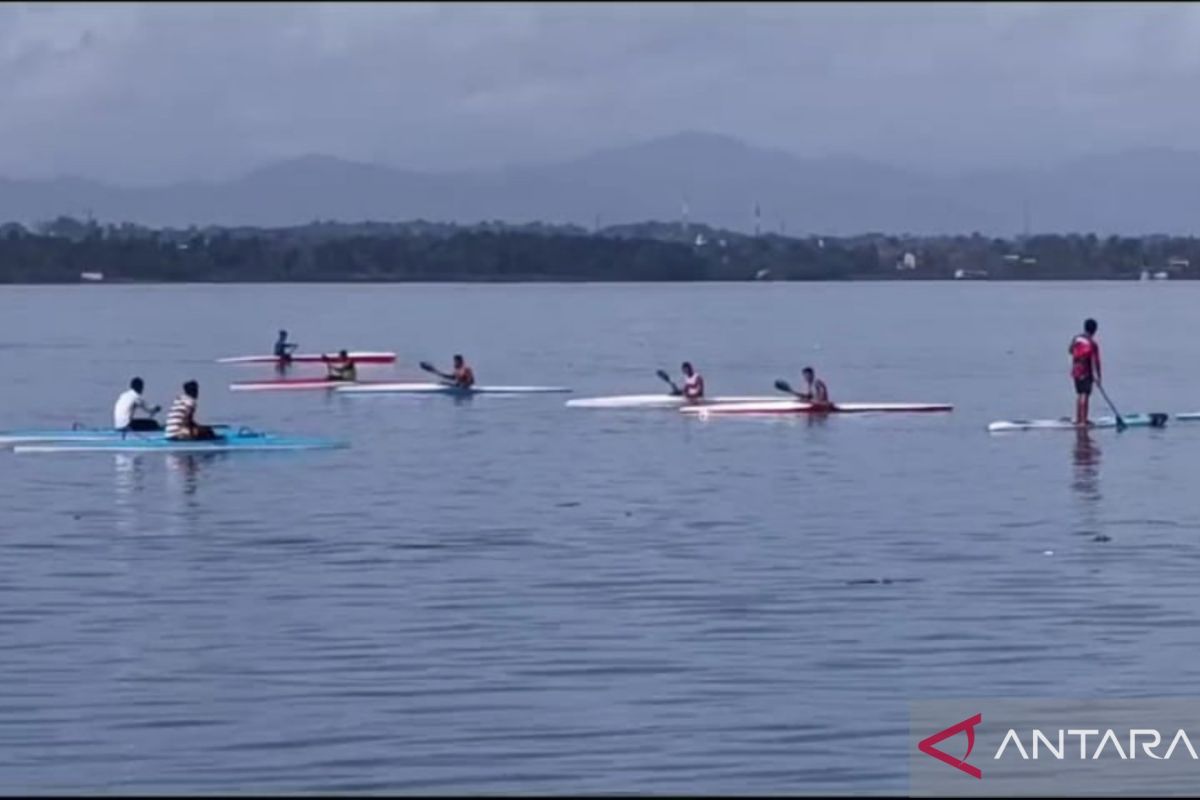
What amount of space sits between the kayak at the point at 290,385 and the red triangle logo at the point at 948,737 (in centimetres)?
4189

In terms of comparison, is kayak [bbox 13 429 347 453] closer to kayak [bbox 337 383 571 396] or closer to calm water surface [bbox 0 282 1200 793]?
calm water surface [bbox 0 282 1200 793]

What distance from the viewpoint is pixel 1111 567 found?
85.2 feet

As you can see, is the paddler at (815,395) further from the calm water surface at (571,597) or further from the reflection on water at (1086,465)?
the reflection on water at (1086,465)

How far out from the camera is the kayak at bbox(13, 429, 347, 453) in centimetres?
3716

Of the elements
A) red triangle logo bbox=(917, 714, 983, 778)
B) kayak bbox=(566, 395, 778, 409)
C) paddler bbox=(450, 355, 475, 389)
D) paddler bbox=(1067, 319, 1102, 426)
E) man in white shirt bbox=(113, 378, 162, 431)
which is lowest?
kayak bbox=(566, 395, 778, 409)

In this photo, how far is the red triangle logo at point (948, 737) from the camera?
16109 mm

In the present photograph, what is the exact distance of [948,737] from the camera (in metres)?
17.0

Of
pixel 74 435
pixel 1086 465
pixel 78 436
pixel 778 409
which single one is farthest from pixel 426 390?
pixel 1086 465

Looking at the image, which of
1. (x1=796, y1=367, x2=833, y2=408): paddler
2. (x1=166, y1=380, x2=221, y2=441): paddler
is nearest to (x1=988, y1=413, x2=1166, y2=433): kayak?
(x1=796, y1=367, x2=833, y2=408): paddler

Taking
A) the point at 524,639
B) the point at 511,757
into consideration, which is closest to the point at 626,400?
the point at 524,639

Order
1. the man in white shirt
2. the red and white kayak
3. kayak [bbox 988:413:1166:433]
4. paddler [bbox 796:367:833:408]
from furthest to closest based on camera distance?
the red and white kayak < paddler [bbox 796:367:833:408] < kayak [bbox 988:413:1166:433] < the man in white shirt

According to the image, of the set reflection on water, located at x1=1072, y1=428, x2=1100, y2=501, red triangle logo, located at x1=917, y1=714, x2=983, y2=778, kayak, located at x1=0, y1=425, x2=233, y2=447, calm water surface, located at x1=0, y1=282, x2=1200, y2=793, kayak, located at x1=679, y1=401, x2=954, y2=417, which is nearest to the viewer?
red triangle logo, located at x1=917, y1=714, x2=983, y2=778

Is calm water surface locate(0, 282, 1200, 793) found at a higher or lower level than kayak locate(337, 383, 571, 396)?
higher

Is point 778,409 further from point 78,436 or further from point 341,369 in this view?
point 341,369
